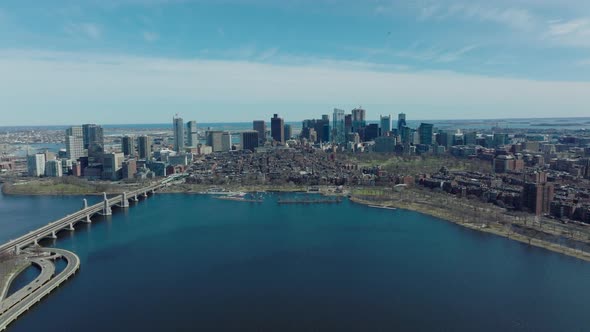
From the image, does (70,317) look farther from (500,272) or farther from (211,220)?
(500,272)

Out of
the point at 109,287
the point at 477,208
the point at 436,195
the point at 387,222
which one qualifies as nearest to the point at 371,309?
the point at 109,287

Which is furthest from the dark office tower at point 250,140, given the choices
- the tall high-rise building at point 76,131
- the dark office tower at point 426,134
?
the dark office tower at point 426,134

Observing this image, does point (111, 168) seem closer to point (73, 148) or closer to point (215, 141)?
point (73, 148)

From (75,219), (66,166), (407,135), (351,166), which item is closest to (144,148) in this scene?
(66,166)

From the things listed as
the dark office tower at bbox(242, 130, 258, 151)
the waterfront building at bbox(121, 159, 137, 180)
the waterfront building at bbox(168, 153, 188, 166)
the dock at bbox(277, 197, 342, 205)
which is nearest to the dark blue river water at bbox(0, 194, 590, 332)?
the dock at bbox(277, 197, 342, 205)

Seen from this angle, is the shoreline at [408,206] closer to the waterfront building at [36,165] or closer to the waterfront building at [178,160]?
the waterfront building at [36,165]

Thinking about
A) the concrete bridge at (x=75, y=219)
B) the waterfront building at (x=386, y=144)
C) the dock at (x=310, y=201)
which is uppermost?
the waterfront building at (x=386, y=144)

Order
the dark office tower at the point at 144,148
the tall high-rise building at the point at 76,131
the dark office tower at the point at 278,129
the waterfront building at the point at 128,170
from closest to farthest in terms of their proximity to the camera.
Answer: the waterfront building at the point at 128,170 < the dark office tower at the point at 144,148 < the tall high-rise building at the point at 76,131 < the dark office tower at the point at 278,129
